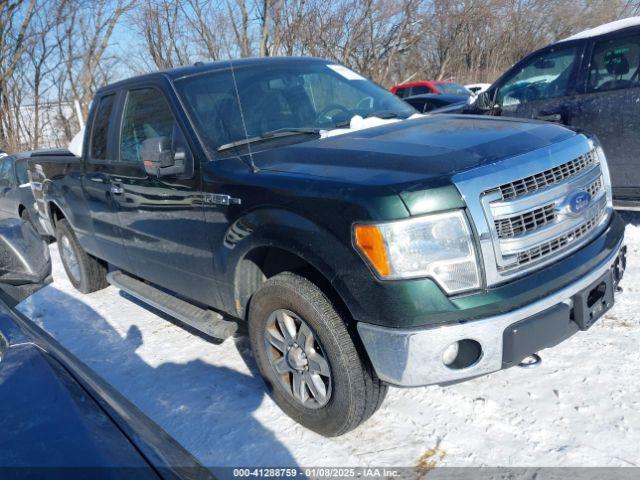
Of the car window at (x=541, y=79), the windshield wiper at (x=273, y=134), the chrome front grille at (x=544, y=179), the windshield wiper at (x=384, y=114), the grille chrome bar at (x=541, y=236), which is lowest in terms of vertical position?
the grille chrome bar at (x=541, y=236)

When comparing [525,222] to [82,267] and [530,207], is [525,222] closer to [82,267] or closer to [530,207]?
[530,207]

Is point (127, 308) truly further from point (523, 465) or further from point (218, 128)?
point (523, 465)

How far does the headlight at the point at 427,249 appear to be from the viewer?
216 centimetres

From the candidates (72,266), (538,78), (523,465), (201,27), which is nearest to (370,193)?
(523,465)

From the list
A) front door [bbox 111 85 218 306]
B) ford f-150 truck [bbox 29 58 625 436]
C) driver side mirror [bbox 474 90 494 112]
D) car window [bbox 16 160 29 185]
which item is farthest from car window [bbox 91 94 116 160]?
car window [bbox 16 160 29 185]

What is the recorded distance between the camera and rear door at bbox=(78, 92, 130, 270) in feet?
13.7

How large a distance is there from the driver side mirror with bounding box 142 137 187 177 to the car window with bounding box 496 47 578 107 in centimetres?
397

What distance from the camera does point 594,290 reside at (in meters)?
2.53

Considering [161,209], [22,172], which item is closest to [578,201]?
[161,209]

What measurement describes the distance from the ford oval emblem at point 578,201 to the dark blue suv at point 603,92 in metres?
2.46

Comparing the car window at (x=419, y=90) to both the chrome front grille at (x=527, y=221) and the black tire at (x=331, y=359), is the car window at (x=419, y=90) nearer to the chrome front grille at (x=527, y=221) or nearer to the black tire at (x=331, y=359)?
the chrome front grille at (x=527, y=221)

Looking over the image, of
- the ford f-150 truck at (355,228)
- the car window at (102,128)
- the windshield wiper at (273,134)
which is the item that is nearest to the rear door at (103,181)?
the car window at (102,128)

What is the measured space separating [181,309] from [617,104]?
4.23 m

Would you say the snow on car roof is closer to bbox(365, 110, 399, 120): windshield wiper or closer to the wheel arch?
bbox(365, 110, 399, 120): windshield wiper
